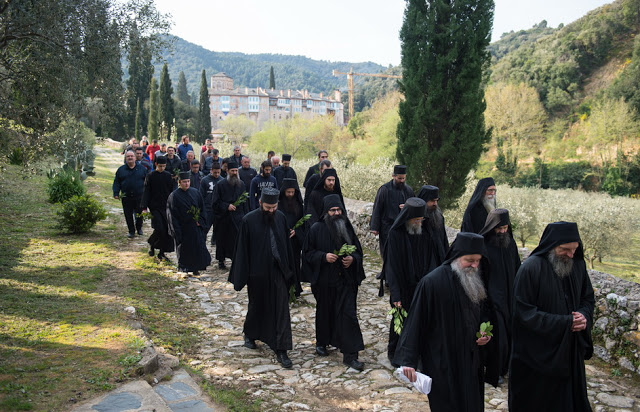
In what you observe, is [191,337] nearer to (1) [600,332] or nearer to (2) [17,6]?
(1) [600,332]

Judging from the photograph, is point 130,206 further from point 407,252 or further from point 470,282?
point 470,282

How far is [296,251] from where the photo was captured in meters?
8.01

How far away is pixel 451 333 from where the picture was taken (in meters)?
3.99

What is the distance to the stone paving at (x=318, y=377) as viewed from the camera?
5145 millimetres

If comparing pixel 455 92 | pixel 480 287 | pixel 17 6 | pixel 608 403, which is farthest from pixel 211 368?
pixel 455 92

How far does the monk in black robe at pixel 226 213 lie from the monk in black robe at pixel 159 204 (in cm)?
103

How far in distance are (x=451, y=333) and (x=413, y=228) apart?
2131mm

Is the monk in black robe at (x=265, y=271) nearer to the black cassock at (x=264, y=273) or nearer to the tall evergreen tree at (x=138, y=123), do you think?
the black cassock at (x=264, y=273)

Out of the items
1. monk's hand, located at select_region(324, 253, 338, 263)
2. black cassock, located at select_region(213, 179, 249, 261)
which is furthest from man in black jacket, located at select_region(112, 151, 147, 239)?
monk's hand, located at select_region(324, 253, 338, 263)

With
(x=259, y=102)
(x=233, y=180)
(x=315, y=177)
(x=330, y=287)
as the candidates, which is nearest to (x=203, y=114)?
(x=233, y=180)

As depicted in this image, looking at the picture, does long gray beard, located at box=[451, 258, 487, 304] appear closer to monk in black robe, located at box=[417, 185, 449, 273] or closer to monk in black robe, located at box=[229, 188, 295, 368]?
monk in black robe, located at box=[417, 185, 449, 273]

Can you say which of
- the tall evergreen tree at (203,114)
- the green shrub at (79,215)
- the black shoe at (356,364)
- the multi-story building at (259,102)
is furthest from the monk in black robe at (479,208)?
the multi-story building at (259,102)

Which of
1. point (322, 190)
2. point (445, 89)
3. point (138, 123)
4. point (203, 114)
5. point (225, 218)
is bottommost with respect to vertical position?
point (225, 218)

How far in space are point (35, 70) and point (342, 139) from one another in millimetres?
44625
